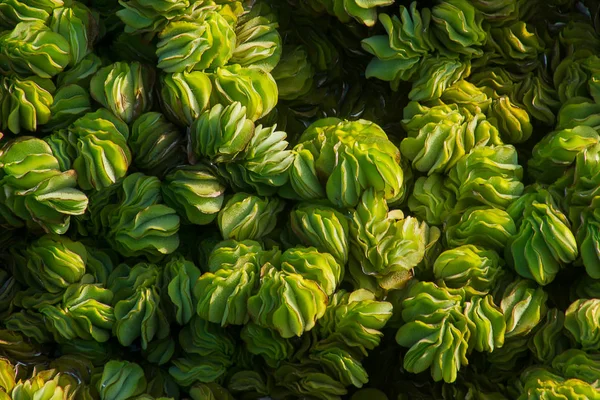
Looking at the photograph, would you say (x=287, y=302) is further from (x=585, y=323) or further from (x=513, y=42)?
(x=513, y=42)

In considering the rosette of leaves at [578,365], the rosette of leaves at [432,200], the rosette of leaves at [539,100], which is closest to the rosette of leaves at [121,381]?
the rosette of leaves at [432,200]

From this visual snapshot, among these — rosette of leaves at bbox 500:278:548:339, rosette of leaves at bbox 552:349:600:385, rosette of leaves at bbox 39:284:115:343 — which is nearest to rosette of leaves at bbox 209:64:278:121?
rosette of leaves at bbox 39:284:115:343

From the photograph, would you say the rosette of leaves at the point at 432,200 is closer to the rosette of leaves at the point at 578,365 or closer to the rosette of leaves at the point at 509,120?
the rosette of leaves at the point at 509,120

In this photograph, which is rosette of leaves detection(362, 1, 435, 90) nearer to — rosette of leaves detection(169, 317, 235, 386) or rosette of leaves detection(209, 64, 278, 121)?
rosette of leaves detection(209, 64, 278, 121)

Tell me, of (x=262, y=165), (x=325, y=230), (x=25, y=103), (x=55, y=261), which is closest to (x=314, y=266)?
(x=325, y=230)

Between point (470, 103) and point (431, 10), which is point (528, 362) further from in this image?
point (431, 10)

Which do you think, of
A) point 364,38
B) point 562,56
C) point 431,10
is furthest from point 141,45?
point 562,56

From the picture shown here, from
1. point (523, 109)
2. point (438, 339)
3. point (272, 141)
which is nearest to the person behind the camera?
point (438, 339)
